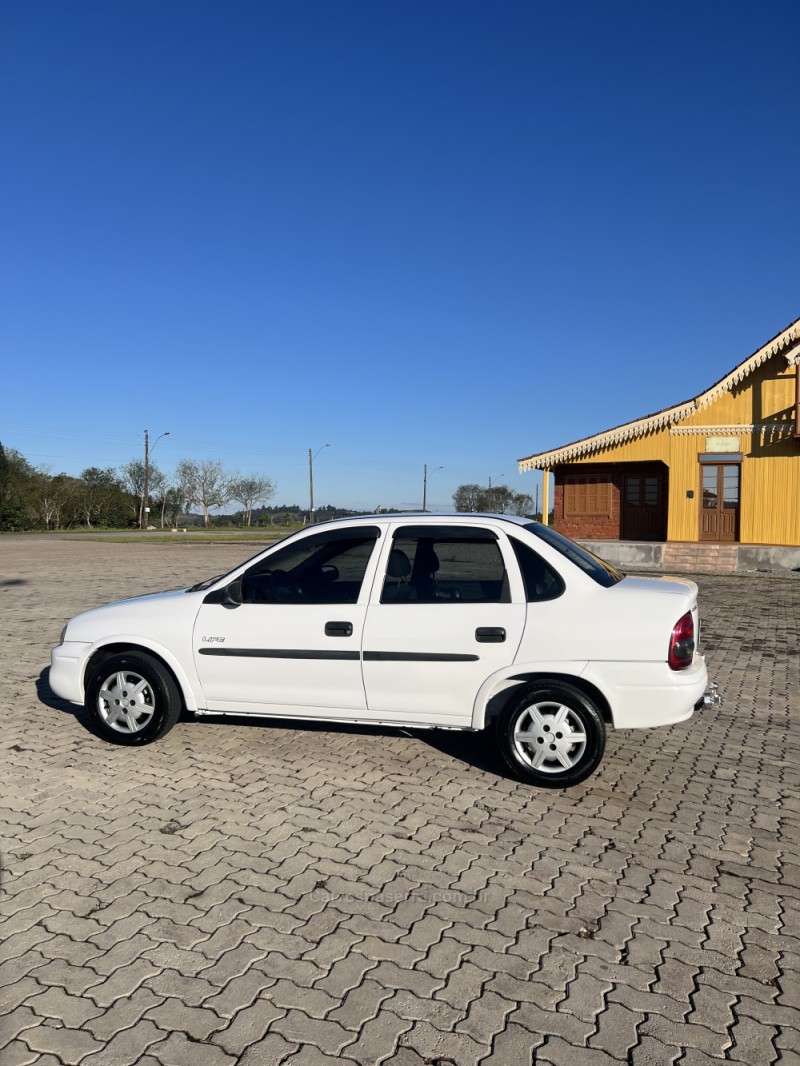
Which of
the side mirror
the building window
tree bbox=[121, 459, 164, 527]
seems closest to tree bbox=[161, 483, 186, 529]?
tree bbox=[121, 459, 164, 527]

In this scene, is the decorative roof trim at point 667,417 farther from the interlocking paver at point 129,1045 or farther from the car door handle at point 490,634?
the interlocking paver at point 129,1045

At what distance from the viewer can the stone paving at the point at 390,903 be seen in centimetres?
264

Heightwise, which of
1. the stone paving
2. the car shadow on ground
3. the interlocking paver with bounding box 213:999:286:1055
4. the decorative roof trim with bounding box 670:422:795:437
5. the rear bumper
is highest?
the decorative roof trim with bounding box 670:422:795:437

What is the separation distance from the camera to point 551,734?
188 inches

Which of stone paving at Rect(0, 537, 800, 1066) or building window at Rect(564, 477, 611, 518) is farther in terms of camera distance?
building window at Rect(564, 477, 611, 518)

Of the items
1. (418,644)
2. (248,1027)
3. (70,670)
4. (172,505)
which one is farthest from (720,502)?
(172,505)

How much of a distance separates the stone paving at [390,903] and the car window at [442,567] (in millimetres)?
1215

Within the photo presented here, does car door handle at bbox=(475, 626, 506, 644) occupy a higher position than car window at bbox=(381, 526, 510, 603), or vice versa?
car window at bbox=(381, 526, 510, 603)

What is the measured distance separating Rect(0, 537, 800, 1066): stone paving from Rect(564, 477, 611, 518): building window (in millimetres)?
21876

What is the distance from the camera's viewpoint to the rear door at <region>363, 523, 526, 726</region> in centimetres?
487

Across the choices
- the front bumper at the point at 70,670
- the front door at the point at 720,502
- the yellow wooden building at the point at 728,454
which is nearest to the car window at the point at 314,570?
the front bumper at the point at 70,670

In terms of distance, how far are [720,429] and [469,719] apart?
69.3 feet

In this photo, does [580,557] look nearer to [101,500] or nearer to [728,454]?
[728,454]

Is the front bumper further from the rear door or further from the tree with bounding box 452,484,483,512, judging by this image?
the tree with bounding box 452,484,483,512
